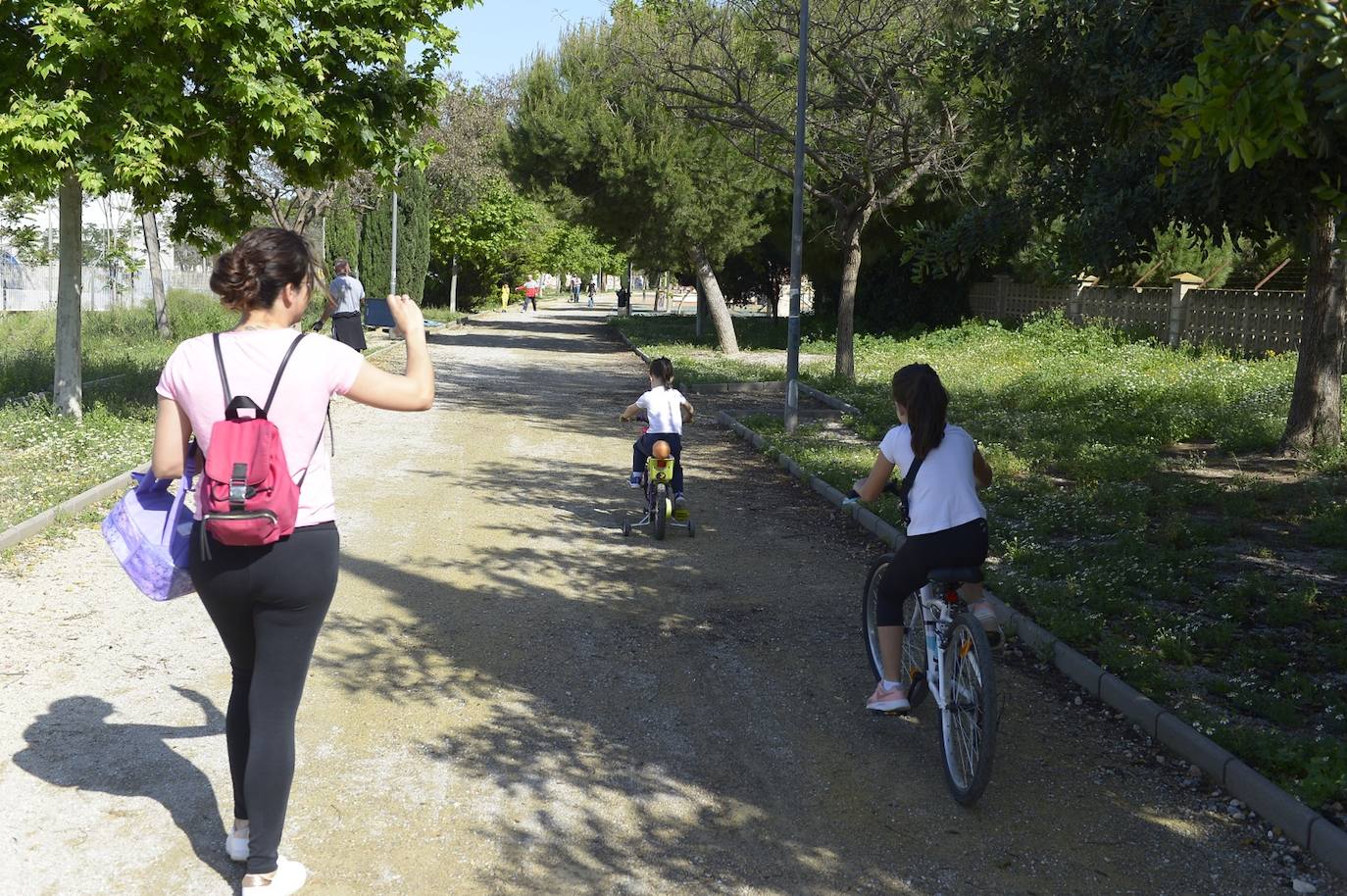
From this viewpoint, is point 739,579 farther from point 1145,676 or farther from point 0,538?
point 0,538

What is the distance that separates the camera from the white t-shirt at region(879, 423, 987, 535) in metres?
4.98

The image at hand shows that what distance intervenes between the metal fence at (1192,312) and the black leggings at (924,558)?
1473 cm

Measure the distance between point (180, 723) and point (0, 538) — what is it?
360 cm

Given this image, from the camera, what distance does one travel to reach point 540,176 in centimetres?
3086

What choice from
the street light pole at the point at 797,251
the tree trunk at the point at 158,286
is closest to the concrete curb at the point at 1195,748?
the street light pole at the point at 797,251

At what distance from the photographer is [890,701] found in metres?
5.35

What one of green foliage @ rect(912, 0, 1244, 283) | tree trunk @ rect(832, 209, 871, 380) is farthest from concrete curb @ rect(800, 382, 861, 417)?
green foliage @ rect(912, 0, 1244, 283)

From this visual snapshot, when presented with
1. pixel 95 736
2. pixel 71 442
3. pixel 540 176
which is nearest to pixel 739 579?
pixel 95 736

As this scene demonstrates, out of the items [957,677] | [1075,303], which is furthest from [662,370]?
[1075,303]

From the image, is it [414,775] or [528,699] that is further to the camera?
[528,699]

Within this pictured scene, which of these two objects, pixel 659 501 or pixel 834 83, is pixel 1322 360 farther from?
pixel 834 83

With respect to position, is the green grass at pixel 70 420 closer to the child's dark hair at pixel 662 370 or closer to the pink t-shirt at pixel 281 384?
the child's dark hair at pixel 662 370

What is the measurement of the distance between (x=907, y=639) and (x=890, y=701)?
429mm

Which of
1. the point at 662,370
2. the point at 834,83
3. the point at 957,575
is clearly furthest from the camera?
the point at 834,83
